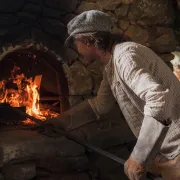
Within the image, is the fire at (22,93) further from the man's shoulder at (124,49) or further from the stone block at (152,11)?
the man's shoulder at (124,49)

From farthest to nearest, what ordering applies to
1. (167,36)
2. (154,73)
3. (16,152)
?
(167,36) < (16,152) < (154,73)

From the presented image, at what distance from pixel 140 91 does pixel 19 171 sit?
4.78ft

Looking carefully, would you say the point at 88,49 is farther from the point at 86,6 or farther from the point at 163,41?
the point at 163,41

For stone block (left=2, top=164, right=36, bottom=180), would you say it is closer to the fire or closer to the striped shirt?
the fire

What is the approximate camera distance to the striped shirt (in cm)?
181

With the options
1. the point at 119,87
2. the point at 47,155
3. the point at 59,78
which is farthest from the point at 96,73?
the point at 119,87

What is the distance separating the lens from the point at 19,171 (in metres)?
2.85

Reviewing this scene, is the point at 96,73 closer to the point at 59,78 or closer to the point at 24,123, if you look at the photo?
the point at 59,78

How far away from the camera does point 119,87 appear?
7.18ft

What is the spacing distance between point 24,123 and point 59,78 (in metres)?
0.57

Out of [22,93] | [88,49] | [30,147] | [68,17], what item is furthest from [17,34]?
[88,49]

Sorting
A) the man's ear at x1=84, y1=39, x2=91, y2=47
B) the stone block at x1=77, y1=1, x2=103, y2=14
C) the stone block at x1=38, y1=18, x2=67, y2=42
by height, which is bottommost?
the stone block at x1=38, y1=18, x2=67, y2=42

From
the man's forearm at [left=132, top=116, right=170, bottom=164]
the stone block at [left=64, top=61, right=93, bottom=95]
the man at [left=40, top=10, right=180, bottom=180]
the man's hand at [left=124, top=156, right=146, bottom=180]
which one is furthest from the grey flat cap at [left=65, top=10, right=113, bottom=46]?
the stone block at [left=64, top=61, right=93, bottom=95]

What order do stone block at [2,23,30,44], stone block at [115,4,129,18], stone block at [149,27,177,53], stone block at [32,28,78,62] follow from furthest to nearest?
stone block at [149,27,177,53], stone block at [115,4,129,18], stone block at [32,28,78,62], stone block at [2,23,30,44]
